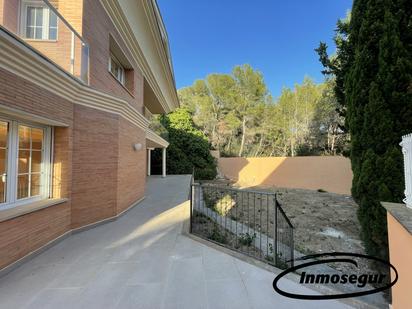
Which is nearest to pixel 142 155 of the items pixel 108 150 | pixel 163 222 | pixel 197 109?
pixel 108 150

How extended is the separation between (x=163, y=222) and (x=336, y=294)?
377cm

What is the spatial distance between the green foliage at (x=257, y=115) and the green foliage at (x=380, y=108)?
676 inches

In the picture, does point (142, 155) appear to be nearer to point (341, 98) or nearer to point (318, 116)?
point (341, 98)

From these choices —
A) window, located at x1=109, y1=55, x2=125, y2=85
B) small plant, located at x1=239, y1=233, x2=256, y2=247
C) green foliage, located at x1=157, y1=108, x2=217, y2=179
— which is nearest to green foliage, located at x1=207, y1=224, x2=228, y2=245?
small plant, located at x1=239, y1=233, x2=256, y2=247

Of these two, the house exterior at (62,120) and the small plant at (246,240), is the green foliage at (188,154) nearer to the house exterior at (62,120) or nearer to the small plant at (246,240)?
the house exterior at (62,120)

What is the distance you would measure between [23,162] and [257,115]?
2220 centimetres

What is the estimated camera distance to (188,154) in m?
18.9

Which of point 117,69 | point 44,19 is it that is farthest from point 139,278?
point 117,69

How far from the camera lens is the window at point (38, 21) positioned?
135 inches

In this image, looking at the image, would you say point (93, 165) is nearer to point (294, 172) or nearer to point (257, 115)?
point (294, 172)

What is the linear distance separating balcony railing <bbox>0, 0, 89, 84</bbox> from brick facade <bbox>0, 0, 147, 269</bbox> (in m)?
0.14

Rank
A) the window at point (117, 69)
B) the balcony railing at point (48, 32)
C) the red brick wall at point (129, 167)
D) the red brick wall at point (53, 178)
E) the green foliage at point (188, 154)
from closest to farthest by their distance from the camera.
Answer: the red brick wall at point (53, 178)
the balcony railing at point (48, 32)
the red brick wall at point (129, 167)
the window at point (117, 69)
the green foliage at point (188, 154)

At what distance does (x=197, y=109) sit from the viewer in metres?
25.3

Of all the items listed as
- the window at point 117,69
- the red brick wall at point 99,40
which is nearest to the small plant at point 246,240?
Result: the red brick wall at point 99,40
